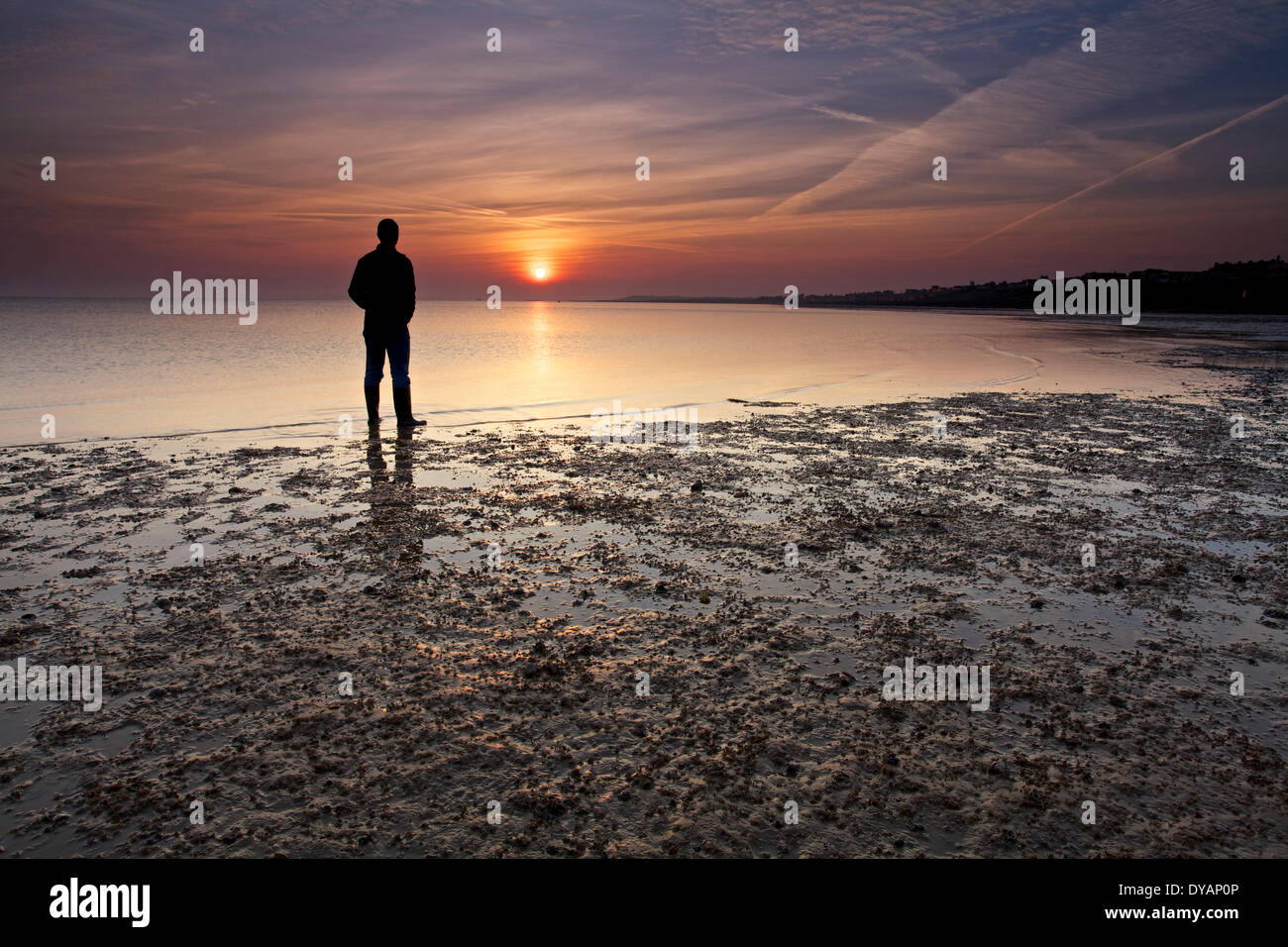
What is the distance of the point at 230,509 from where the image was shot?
7.74 m

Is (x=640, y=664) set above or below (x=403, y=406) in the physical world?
below

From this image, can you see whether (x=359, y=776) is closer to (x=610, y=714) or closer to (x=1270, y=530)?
(x=610, y=714)

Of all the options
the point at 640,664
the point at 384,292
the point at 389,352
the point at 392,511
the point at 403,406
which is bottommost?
the point at 640,664

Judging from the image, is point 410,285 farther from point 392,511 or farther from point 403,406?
point 392,511

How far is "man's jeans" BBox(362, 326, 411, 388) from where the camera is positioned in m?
12.8

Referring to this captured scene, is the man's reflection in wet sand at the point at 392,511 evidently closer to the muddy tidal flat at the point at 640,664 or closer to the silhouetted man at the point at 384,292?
the muddy tidal flat at the point at 640,664

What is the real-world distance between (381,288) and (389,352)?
1184 mm

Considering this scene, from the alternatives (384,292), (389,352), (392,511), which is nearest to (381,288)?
(384,292)

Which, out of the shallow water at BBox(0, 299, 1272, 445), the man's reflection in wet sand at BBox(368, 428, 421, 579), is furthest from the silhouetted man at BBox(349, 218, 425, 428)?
the man's reflection in wet sand at BBox(368, 428, 421, 579)

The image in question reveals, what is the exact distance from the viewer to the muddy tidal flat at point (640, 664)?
3.05 metres

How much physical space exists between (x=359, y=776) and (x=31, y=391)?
2024cm

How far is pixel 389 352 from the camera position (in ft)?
43.4
